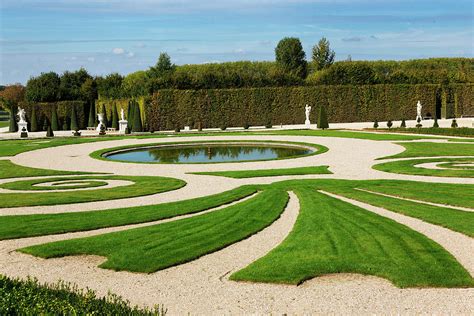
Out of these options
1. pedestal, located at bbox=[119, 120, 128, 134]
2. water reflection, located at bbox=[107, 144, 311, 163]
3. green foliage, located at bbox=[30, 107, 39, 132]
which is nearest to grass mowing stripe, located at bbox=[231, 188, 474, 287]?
water reflection, located at bbox=[107, 144, 311, 163]

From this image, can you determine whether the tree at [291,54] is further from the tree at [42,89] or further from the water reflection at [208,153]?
the water reflection at [208,153]

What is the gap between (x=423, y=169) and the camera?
1997cm

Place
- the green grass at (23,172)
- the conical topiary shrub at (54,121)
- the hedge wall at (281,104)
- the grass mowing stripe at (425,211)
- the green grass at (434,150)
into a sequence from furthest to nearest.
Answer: the conical topiary shrub at (54,121), the hedge wall at (281,104), the green grass at (434,150), the green grass at (23,172), the grass mowing stripe at (425,211)

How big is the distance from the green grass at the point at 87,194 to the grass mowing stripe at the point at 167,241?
4025 mm

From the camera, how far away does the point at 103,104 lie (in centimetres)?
5800

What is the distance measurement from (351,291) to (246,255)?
93.5 inches

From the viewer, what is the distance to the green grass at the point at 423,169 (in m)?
Answer: 18.8

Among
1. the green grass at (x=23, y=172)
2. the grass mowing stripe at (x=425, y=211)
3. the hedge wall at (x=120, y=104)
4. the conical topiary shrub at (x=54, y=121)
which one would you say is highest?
the hedge wall at (x=120, y=104)

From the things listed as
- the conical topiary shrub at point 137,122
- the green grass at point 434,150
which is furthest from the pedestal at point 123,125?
the green grass at point 434,150

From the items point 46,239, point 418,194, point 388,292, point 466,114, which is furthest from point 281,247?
point 466,114

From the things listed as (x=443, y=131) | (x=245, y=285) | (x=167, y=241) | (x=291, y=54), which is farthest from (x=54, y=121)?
(x=245, y=285)

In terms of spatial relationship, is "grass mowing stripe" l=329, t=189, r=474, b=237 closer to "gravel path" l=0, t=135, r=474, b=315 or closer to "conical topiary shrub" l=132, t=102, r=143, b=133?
"gravel path" l=0, t=135, r=474, b=315

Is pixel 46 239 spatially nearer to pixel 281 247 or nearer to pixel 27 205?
pixel 27 205

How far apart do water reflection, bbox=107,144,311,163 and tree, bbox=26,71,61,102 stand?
33.0 meters
